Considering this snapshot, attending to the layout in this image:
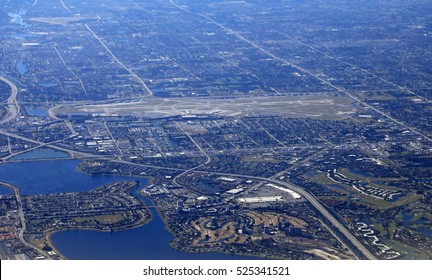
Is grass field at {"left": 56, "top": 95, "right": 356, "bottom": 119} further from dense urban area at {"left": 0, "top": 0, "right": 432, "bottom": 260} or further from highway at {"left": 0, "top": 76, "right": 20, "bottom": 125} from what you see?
highway at {"left": 0, "top": 76, "right": 20, "bottom": 125}

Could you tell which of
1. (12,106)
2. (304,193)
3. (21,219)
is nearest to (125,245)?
(21,219)

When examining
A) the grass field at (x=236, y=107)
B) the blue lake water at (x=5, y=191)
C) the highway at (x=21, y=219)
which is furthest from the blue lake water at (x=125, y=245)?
the grass field at (x=236, y=107)

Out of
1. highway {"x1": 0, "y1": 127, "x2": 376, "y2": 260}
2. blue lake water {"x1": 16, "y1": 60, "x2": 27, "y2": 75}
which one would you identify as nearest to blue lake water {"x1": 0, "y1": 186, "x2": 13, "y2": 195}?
highway {"x1": 0, "y1": 127, "x2": 376, "y2": 260}

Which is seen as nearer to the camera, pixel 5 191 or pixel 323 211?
pixel 323 211

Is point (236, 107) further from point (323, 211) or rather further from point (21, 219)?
point (21, 219)

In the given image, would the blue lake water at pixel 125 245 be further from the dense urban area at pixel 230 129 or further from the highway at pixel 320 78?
the highway at pixel 320 78

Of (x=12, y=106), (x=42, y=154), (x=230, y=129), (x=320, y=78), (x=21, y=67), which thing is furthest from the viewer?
(x=21, y=67)

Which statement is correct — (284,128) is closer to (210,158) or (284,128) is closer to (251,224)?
(210,158)
